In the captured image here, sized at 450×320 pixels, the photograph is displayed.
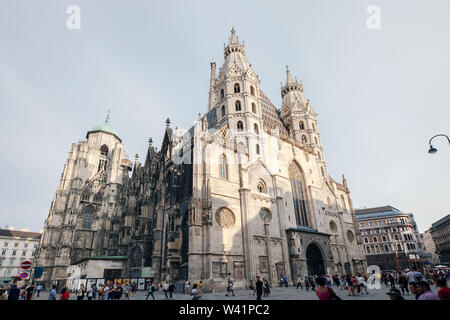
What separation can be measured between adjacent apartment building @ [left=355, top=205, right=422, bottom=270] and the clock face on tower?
52.4 metres

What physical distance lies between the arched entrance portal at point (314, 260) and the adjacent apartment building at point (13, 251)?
73351 millimetres

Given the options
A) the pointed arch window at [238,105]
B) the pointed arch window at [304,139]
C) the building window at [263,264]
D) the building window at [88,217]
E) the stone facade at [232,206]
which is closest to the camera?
the stone facade at [232,206]

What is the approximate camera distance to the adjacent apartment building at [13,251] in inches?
2635

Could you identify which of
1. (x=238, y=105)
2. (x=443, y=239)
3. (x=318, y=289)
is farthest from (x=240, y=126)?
(x=443, y=239)

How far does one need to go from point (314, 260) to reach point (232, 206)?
13.5 metres

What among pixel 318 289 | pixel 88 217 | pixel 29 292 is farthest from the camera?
pixel 88 217

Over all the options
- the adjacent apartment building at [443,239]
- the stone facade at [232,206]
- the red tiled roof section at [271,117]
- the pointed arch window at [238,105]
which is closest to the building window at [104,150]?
the stone facade at [232,206]

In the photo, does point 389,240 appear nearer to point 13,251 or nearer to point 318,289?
point 318,289

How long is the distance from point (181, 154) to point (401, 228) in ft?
214

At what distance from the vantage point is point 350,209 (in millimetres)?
40562

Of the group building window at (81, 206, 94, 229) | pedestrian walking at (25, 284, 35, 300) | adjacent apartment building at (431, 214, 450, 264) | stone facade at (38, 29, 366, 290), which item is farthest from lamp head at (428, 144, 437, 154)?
adjacent apartment building at (431, 214, 450, 264)

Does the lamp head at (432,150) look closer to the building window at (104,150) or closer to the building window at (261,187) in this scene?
the building window at (261,187)

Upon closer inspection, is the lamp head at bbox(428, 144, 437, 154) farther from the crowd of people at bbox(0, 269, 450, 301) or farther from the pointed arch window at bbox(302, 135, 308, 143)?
the pointed arch window at bbox(302, 135, 308, 143)

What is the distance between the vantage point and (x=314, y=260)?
30.2m
